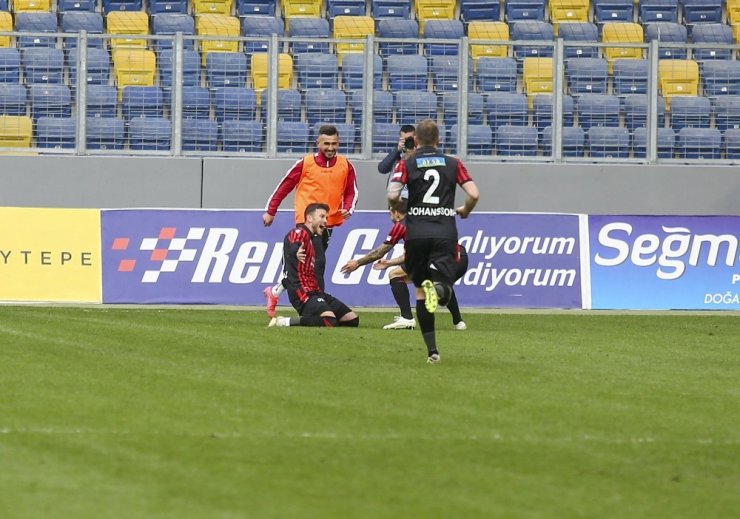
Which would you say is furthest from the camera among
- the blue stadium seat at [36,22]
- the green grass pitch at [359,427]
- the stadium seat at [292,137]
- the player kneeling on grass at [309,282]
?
the blue stadium seat at [36,22]

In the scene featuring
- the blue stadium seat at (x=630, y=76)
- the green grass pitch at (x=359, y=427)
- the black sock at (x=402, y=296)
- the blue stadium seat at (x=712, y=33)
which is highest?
the blue stadium seat at (x=712, y=33)

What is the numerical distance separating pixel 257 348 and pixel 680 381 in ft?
12.6

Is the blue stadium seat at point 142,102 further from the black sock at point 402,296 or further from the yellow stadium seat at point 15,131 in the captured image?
the black sock at point 402,296

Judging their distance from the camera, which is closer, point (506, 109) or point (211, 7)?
point (506, 109)

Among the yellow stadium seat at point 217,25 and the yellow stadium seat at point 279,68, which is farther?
the yellow stadium seat at point 217,25

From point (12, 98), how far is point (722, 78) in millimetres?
10132

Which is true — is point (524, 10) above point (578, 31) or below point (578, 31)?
above

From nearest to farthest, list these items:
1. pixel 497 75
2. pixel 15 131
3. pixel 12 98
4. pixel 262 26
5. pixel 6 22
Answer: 1. pixel 12 98
2. pixel 15 131
3. pixel 497 75
4. pixel 6 22
5. pixel 262 26

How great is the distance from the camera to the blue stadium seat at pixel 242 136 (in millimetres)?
22203

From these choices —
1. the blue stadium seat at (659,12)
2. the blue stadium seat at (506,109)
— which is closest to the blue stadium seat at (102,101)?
the blue stadium seat at (506,109)

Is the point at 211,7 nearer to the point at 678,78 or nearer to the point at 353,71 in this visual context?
the point at 353,71

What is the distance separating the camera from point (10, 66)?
21844 mm

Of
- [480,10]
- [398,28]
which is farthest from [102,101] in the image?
[480,10]

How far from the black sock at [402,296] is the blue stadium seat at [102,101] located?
6869mm
